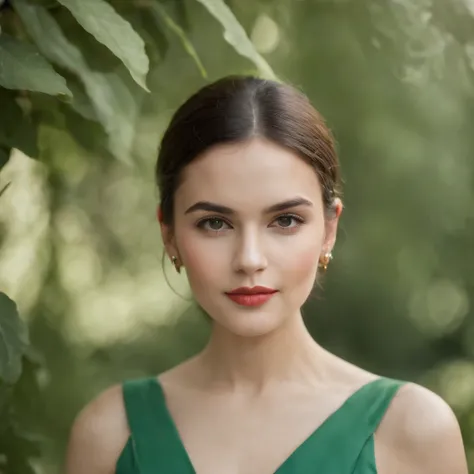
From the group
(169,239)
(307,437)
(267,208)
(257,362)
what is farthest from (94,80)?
(307,437)

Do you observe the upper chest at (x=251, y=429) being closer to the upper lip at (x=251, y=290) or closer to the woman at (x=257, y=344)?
the woman at (x=257, y=344)

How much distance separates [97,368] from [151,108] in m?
0.60

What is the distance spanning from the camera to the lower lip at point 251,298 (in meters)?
1.27

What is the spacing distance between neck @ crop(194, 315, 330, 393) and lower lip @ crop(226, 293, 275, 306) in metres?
0.11

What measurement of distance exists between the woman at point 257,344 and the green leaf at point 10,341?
0.55ft

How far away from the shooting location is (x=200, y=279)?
129cm

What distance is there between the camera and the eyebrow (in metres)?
1.25

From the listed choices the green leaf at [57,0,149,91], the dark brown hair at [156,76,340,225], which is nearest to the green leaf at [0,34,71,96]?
the green leaf at [57,0,149,91]

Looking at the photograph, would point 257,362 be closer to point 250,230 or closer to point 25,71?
point 250,230

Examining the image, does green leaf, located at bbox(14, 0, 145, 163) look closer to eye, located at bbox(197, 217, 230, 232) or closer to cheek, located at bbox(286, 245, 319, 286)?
eye, located at bbox(197, 217, 230, 232)

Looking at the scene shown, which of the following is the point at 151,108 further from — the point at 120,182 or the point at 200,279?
the point at 200,279

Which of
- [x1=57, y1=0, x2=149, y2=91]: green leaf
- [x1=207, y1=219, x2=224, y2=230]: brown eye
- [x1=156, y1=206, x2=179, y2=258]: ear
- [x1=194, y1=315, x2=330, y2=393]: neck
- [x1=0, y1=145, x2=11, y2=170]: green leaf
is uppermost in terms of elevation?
[x1=57, y1=0, x2=149, y2=91]: green leaf

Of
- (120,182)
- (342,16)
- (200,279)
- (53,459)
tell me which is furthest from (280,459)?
(342,16)

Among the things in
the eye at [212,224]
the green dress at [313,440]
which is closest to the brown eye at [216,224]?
the eye at [212,224]
